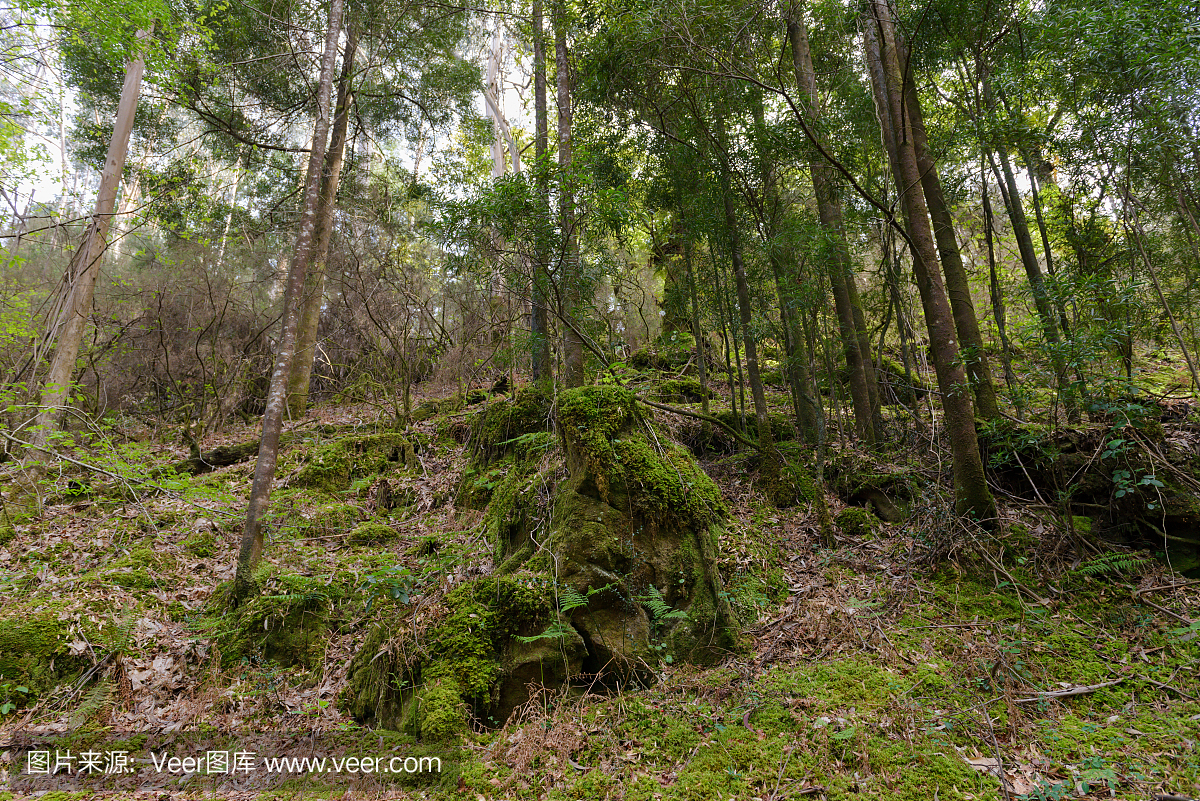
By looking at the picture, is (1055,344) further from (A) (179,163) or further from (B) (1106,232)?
(A) (179,163)

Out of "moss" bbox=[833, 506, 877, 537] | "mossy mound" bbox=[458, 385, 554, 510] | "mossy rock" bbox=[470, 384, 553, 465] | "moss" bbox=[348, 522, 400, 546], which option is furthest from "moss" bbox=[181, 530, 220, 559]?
"moss" bbox=[833, 506, 877, 537]

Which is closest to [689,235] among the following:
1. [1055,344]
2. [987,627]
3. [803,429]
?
[803,429]

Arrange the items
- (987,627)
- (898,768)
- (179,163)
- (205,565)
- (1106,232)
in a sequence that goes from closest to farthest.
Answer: (898,768), (987,627), (205,565), (1106,232), (179,163)

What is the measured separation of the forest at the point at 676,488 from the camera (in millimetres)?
3328

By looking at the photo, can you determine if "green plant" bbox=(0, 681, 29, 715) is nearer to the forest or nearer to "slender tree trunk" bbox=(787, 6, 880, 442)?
the forest

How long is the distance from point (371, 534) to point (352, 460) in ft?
7.74

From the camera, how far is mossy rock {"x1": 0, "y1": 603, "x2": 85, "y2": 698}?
4102mm

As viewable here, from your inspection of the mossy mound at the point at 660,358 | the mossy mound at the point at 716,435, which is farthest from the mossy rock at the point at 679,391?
the mossy mound at the point at 716,435

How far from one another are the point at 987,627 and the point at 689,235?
21.5 ft

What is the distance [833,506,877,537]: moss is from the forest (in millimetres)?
47

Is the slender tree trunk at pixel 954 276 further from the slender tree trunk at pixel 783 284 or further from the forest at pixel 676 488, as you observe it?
the slender tree trunk at pixel 783 284

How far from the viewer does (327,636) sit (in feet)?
16.0

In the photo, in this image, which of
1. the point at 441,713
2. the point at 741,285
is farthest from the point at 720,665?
the point at 741,285

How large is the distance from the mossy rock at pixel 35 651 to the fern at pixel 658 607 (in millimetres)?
4783
